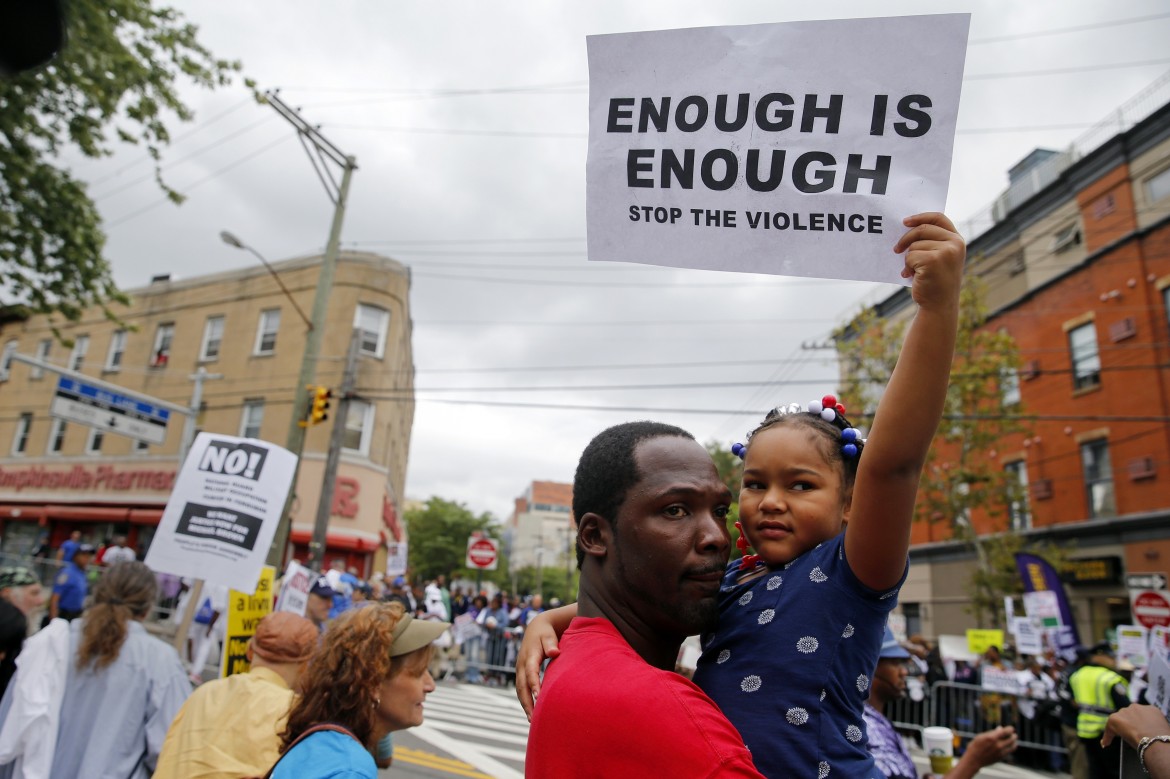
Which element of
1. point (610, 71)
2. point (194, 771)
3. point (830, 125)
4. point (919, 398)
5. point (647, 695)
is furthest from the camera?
point (194, 771)

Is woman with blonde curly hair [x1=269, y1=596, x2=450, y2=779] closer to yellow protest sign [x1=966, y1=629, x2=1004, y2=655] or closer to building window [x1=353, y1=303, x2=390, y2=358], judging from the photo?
yellow protest sign [x1=966, y1=629, x2=1004, y2=655]

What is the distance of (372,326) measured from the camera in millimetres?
30250

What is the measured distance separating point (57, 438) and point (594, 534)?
129 feet

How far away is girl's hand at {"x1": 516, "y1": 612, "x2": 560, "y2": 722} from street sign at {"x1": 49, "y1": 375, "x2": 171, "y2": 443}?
17.8 m

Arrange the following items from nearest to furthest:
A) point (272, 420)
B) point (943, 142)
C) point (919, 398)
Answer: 1. point (919, 398)
2. point (943, 142)
3. point (272, 420)

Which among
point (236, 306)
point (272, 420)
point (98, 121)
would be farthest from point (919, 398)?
point (236, 306)

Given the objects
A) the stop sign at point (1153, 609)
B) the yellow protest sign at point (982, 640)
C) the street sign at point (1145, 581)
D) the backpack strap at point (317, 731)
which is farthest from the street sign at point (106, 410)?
the street sign at point (1145, 581)

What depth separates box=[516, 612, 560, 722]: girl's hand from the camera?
2.07m

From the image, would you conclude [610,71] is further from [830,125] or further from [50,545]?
[50,545]

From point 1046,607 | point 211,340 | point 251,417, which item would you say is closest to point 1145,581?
point 1046,607

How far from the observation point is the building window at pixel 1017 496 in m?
23.9

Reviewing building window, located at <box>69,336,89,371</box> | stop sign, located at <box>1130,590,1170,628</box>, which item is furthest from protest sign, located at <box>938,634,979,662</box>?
building window, located at <box>69,336,89,371</box>

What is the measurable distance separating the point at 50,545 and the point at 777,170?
37.7 metres

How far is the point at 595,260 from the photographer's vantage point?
2285 millimetres
